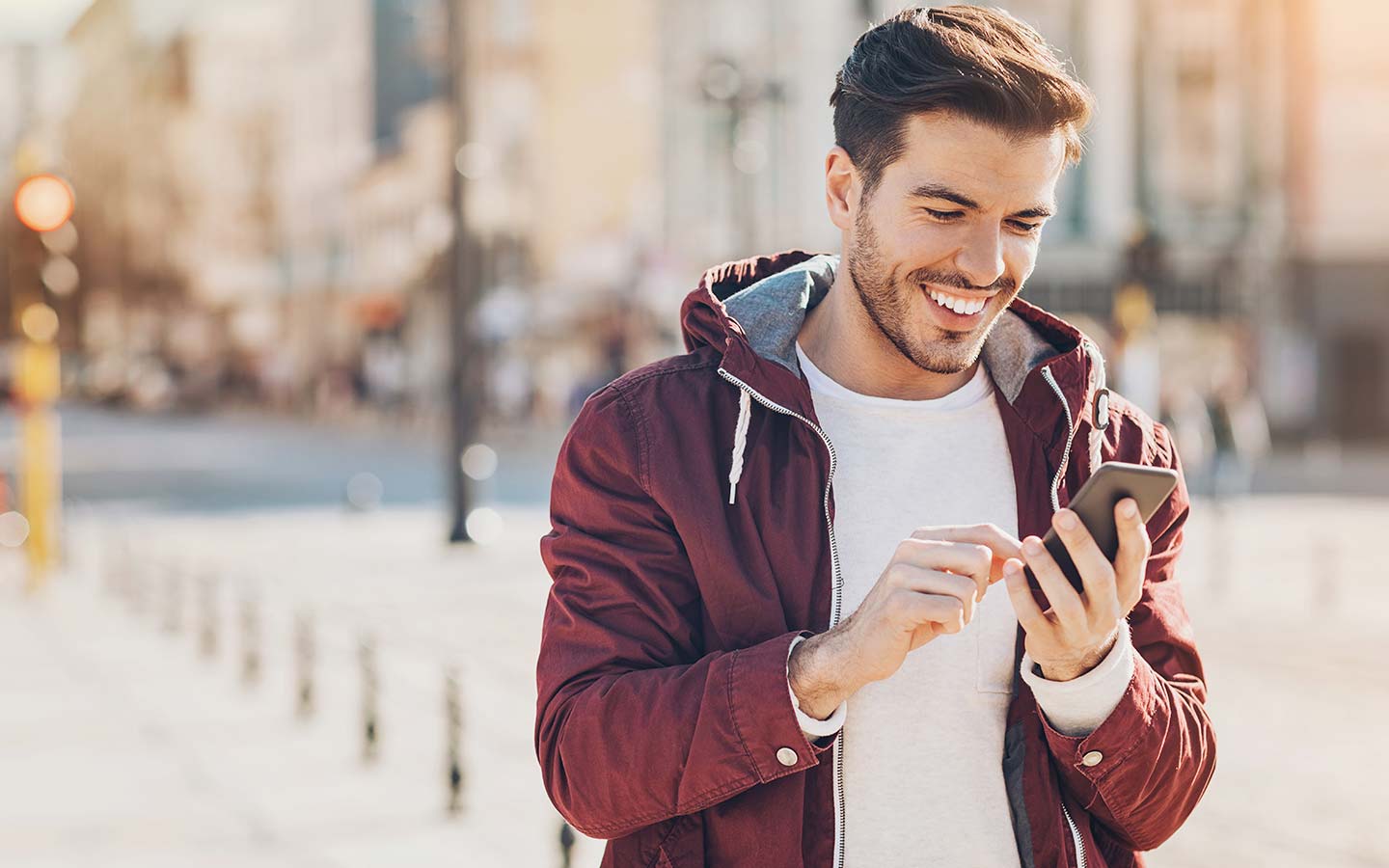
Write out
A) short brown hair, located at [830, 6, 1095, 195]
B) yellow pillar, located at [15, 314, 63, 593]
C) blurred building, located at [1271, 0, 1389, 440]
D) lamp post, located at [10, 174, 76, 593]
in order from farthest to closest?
blurred building, located at [1271, 0, 1389, 440] < yellow pillar, located at [15, 314, 63, 593] < lamp post, located at [10, 174, 76, 593] < short brown hair, located at [830, 6, 1095, 195]

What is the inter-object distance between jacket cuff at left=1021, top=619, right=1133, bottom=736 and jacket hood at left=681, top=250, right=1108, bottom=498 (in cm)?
30

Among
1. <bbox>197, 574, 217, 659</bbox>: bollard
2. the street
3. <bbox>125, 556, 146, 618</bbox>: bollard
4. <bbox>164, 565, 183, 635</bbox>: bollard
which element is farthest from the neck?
<bbox>125, 556, 146, 618</bbox>: bollard

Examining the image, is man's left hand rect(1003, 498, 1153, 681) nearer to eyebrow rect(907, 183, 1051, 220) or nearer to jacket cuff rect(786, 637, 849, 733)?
jacket cuff rect(786, 637, 849, 733)

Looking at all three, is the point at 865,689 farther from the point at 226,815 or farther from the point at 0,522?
the point at 0,522

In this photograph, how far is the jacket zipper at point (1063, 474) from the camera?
2.25 metres

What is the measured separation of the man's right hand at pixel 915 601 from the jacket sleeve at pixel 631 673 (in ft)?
0.27

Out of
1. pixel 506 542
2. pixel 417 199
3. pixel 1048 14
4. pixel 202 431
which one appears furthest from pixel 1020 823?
pixel 417 199

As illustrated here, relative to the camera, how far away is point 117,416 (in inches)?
2355

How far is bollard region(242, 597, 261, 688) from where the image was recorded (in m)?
9.80

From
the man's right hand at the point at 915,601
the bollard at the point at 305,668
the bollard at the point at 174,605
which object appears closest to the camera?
the man's right hand at the point at 915,601

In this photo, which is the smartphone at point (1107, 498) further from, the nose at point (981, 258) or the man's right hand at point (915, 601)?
the nose at point (981, 258)

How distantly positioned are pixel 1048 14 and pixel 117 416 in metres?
35.1

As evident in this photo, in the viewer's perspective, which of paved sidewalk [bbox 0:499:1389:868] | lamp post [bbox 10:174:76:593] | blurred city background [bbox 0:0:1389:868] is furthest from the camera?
lamp post [bbox 10:174:76:593]

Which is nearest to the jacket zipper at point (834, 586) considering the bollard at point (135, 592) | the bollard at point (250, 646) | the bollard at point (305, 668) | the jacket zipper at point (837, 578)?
the jacket zipper at point (837, 578)
